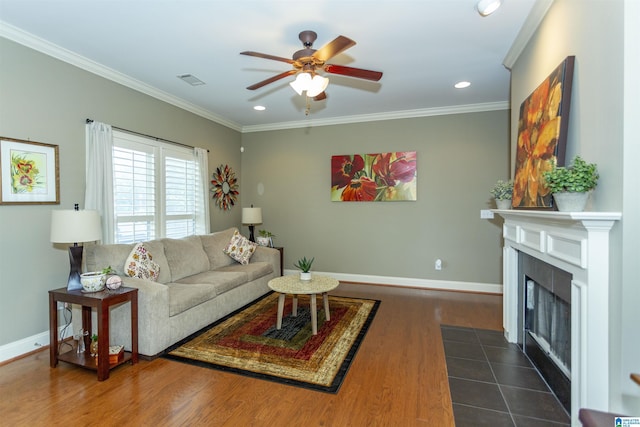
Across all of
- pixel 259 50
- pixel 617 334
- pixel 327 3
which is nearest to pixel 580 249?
pixel 617 334

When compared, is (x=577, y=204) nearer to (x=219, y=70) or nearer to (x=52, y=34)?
(x=219, y=70)

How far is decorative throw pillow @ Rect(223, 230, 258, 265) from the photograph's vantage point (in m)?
4.54

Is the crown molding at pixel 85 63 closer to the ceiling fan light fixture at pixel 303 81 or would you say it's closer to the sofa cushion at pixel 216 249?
the sofa cushion at pixel 216 249

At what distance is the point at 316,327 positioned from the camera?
3.23 m

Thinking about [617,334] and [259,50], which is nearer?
[617,334]

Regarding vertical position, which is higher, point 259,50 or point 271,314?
point 259,50

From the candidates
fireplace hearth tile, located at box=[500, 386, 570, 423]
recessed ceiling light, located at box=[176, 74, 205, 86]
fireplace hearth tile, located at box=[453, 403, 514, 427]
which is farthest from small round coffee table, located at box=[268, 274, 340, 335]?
recessed ceiling light, located at box=[176, 74, 205, 86]

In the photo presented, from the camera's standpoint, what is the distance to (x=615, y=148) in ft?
4.87

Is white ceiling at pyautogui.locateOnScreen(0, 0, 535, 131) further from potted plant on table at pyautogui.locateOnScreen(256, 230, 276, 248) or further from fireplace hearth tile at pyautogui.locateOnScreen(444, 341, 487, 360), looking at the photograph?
fireplace hearth tile at pyautogui.locateOnScreen(444, 341, 487, 360)

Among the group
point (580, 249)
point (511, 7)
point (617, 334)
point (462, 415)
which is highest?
point (511, 7)

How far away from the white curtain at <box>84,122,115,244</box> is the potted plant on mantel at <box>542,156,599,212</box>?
13.0ft

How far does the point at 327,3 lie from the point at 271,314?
3226 millimetres

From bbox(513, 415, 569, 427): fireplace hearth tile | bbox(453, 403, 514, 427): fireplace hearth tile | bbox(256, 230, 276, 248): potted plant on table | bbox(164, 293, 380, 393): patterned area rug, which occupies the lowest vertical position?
bbox(453, 403, 514, 427): fireplace hearth tile

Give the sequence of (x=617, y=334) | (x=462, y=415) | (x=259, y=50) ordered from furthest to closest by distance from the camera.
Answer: (x=259, y=50), (x=462, y=415), (x=617, y=334)
